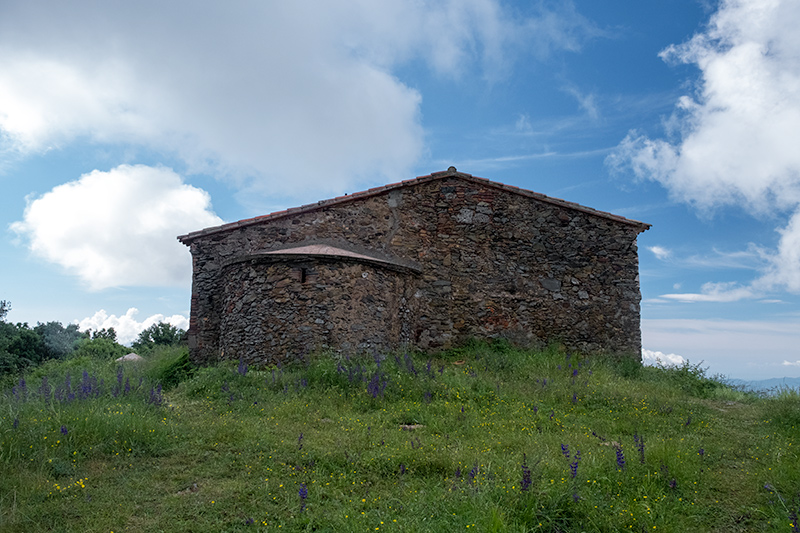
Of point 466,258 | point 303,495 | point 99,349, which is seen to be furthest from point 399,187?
point 99,349

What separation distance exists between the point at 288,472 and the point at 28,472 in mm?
2597

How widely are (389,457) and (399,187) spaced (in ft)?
28.9

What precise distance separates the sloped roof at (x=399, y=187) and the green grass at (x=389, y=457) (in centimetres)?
486

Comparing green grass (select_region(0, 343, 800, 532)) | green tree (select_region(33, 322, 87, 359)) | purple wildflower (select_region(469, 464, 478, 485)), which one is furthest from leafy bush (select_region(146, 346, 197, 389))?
green tree (select_region(33, 322, 87, 359))

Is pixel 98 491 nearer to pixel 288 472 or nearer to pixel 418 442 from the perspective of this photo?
pixel 288 472

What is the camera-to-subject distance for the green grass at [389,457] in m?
4.55

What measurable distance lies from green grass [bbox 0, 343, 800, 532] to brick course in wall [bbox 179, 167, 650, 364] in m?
4.01

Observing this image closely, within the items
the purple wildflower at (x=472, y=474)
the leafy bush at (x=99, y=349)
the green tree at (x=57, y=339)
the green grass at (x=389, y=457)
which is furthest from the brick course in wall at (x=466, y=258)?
the green tree at (x=57, y=339)

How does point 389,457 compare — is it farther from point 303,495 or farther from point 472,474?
point 303,495

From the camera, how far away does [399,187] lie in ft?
43.9

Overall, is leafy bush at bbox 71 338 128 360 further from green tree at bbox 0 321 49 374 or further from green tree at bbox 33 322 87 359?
green tree at bbox 0 321 49 374

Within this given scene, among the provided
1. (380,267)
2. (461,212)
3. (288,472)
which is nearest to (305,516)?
(288,472)

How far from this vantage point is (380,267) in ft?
38.8

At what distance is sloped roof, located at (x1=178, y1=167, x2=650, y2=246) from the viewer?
12.8 meters
